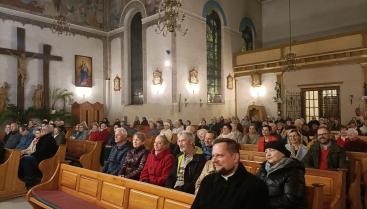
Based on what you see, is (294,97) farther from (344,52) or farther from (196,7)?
(196,7)

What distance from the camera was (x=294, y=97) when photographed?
652 inches

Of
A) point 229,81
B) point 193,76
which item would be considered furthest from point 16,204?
point 229,81

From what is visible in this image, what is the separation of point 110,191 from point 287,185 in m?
2.14

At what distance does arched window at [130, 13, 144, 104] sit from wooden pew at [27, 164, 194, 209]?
12.5m

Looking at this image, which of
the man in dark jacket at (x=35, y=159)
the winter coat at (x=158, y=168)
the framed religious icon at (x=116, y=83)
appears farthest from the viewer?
Answer: the framed religious icon at (x=116, y=83)

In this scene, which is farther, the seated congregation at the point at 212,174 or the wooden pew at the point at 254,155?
the wooden pew at the point at 254,155

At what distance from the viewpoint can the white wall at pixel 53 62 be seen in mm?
14445

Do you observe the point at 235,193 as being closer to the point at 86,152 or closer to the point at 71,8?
the point at 86,152

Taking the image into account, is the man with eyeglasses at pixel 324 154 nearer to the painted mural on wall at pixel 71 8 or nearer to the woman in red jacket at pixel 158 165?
the woman in red jacket at pixel 158 165

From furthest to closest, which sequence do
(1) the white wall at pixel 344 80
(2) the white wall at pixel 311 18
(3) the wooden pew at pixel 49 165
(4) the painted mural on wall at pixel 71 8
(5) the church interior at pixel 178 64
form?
(2) the white wall at pixel 311 18 → (4) the painted mural on wall at pixel 71 8 → (5) the church interior at pixel 178 64 → (1) the white wall at pixel 344 80 → (3) the wooden pew at pixel 49 165

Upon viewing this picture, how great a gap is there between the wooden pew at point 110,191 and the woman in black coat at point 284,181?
820mm

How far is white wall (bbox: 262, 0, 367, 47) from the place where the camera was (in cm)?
1720

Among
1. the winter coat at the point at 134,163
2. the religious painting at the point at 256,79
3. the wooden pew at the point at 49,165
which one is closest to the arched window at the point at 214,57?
the religious painting at the point at 256,79

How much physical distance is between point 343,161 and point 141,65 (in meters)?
13.7
